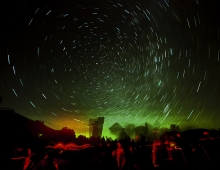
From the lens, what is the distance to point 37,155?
33.1 feet

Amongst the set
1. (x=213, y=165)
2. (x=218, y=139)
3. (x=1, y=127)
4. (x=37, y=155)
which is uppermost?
(x=1, y=127)

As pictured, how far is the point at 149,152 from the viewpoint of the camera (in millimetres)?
15844

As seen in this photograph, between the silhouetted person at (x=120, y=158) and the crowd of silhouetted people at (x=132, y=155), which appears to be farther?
the silhouetted person at (x=120, y=158)

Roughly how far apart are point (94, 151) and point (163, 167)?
5.60m

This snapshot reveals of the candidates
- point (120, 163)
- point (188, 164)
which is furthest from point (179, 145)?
point (120, 163)

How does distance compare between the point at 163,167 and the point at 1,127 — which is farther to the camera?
the point at 1,127

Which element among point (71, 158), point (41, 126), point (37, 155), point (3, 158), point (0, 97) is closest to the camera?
point (37, 155)

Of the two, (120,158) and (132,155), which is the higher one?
(132,155)

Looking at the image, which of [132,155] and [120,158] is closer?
[132,155]

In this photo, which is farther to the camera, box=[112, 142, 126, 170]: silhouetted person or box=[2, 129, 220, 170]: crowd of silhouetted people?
box=[112, 142, 126, 170]: silhouetted person

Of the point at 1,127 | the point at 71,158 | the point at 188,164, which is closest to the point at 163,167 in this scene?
the point at 188,164

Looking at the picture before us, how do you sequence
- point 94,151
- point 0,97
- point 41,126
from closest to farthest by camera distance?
point 94,151, point 0,97, point 41,126

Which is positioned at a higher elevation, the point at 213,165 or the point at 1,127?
the point at 1,127

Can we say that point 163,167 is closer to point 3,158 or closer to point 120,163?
point 120,163
